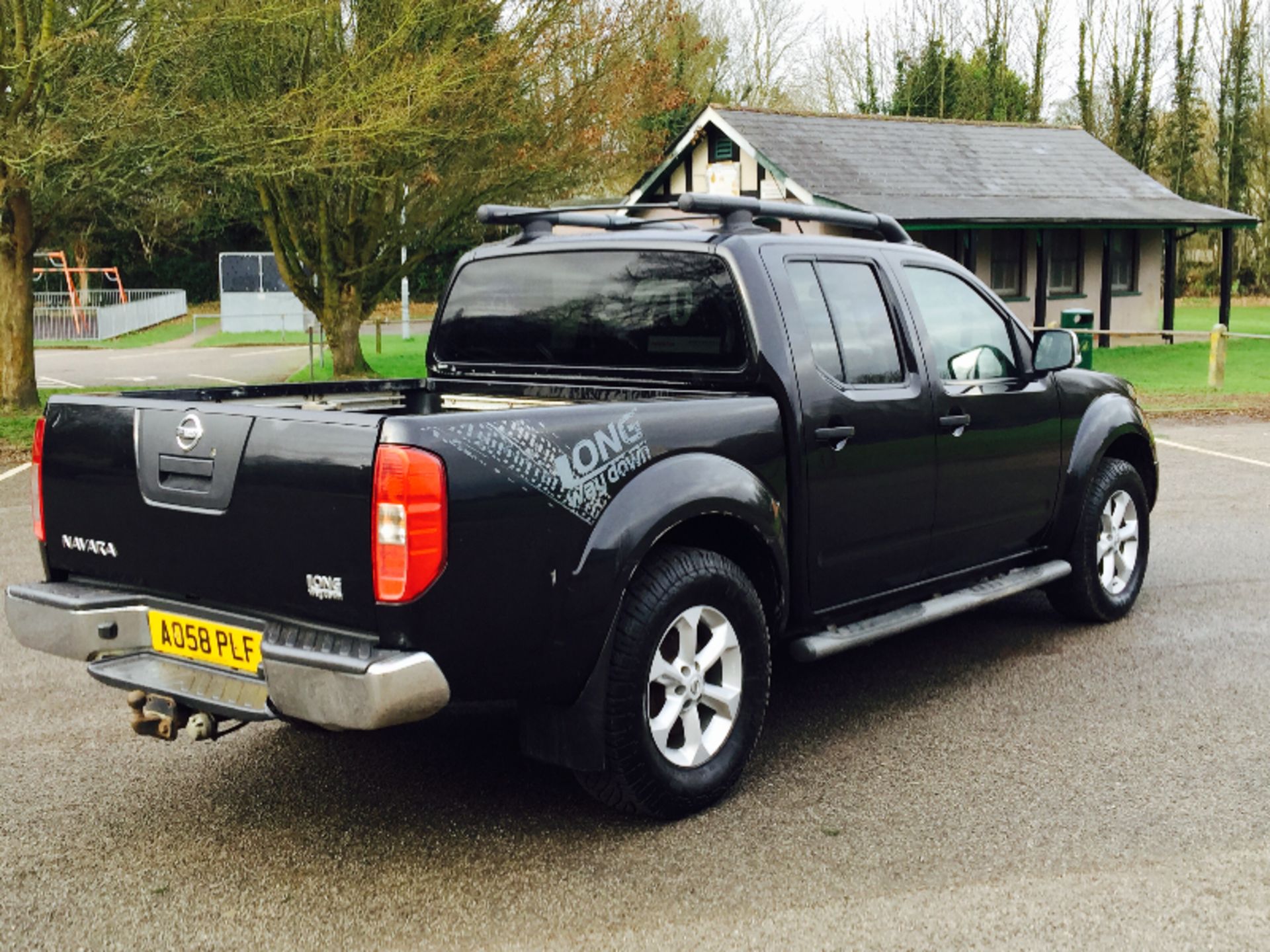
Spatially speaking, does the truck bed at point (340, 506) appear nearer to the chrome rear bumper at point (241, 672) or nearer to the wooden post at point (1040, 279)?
the chrome rear bumper at point (241, 672)

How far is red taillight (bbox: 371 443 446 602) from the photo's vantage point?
3543mm

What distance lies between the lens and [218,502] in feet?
12.7

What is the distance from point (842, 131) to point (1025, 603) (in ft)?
72.6

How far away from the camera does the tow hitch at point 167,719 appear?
3.98 metres

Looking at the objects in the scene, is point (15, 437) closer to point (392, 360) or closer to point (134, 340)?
point (392, 360)

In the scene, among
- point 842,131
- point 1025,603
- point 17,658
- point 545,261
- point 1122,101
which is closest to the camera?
point 545,261

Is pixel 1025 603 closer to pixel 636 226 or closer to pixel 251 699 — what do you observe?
pixel 636 226

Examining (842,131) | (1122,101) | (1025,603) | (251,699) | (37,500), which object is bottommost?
→ (1025,603)

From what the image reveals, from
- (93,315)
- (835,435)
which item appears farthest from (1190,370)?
(93,315)

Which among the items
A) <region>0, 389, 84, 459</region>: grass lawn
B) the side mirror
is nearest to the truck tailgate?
the side mirror

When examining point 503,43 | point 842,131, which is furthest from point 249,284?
point 503,43

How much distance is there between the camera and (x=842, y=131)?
2783 centimetres

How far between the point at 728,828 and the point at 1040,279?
80.2 ft

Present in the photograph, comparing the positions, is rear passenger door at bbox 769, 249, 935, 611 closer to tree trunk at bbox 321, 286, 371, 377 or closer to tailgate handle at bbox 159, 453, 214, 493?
tailgate handle at bbox 159, 453, 214, 493
